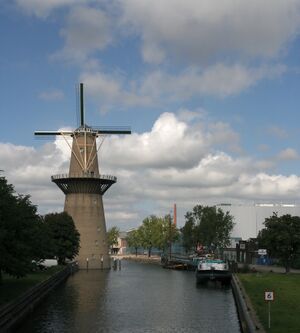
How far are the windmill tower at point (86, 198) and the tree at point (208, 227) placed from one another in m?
29.6

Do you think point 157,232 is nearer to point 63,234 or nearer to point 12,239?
point 63,234

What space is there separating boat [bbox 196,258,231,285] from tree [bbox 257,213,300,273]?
577cm

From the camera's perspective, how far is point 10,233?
35.1 meters

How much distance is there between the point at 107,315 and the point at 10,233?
8.68 meters

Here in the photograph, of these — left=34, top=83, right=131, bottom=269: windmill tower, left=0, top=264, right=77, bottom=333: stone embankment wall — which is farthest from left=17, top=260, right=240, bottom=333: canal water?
left=34, top=83, right=131, bottom=269: windmill tower

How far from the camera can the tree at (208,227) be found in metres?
127

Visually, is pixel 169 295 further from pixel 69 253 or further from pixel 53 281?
pixel 69 253

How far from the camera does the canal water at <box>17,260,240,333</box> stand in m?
32.8

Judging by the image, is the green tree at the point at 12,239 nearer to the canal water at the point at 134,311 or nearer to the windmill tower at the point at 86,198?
the canal water at the point at 134,311

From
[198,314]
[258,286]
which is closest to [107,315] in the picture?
[198,314]

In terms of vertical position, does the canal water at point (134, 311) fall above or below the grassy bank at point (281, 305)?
below

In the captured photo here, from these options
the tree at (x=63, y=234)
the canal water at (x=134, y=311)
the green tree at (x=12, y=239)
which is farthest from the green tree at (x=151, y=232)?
the green tree at (x=12, y=239)

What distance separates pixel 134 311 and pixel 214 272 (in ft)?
94.4

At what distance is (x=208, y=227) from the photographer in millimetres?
126375
